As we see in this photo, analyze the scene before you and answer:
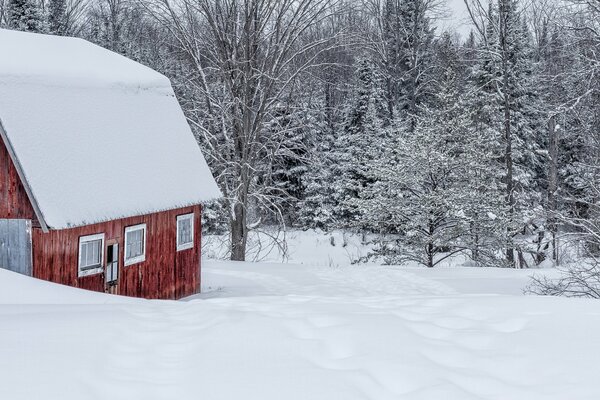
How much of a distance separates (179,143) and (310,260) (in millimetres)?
19068

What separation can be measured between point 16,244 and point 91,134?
113 inches

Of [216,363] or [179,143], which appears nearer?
[216,363]

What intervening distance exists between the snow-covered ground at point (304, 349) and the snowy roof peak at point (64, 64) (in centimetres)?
563

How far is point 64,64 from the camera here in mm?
A: 12570

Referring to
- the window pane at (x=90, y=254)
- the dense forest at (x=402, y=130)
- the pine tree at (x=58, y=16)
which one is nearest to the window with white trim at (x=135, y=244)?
the window pane at (x=90, y=254)

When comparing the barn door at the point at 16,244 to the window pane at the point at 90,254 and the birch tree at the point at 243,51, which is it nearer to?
the window pane at the point at 90,254

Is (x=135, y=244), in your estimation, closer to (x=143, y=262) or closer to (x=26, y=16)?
(x=143, y=262)

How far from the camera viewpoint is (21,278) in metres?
8.73

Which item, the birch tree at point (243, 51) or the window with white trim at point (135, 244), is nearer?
the window with white trim at point (135, 244)

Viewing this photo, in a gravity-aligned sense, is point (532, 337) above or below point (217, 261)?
above

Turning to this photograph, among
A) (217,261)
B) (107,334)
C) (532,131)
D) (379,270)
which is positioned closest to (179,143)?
(217,261)

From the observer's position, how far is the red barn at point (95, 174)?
10414mm

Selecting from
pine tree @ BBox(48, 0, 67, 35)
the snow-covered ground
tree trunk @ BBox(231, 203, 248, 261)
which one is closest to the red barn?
the snow-covered ground

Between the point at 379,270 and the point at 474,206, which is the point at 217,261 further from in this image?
the point at 474,206
